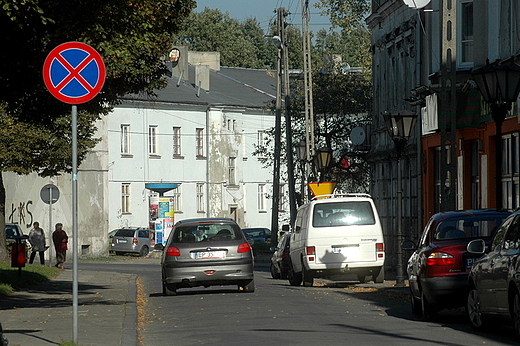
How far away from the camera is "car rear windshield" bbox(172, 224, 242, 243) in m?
21.5

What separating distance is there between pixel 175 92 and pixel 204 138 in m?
3.64

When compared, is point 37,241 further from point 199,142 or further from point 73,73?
point 73,73

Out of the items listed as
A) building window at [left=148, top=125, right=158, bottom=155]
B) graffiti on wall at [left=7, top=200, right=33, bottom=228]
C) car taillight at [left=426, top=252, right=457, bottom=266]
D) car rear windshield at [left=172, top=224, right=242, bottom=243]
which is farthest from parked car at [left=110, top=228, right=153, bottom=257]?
car taillight at [left=426, top=252, right=457, bottom=266]

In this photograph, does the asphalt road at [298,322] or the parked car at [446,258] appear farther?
the parked car at [446,258]

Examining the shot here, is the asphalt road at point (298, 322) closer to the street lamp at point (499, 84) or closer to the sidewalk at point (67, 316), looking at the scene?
the sidewalk at point (67, 316)

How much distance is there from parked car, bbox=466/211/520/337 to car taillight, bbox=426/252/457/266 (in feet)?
2.44

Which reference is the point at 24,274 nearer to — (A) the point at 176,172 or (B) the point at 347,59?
(A) the point at 176,172

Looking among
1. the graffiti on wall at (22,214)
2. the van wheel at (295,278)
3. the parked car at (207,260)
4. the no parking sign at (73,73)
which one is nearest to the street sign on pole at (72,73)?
the no parking sign at (73,73)

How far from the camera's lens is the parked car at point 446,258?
1409 cm

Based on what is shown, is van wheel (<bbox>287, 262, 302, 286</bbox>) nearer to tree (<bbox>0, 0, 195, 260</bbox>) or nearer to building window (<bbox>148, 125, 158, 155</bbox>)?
tree (<bbox>0, 0, 195, 260</bbox>)

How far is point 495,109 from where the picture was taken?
17.9 metres

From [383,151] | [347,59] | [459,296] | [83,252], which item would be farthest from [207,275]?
[347,59]

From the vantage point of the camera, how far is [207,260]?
21078 millimetres

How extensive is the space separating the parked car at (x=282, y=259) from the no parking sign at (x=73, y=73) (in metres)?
19.7
